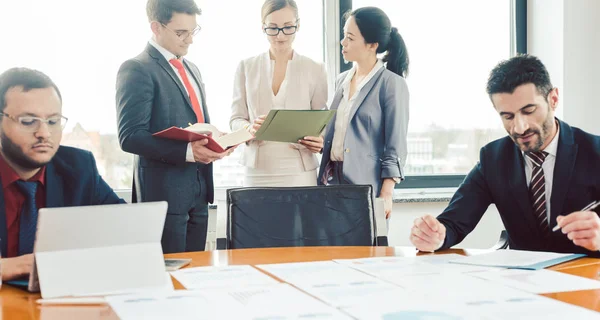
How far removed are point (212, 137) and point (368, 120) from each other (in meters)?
0.82

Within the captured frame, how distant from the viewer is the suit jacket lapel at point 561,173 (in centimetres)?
209

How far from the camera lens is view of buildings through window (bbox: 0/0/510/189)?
153 inches

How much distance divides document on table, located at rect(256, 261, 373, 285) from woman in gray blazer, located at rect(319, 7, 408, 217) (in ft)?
4.42

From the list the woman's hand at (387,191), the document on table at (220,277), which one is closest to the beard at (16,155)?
the document on table at (220,277)

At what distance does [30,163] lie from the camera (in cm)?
190

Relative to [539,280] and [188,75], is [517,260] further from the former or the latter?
[188,75]

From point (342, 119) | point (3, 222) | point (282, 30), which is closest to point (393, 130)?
point (342, 119)

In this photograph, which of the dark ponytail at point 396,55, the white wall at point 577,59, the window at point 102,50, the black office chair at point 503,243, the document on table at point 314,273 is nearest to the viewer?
the document on table at point 314,273

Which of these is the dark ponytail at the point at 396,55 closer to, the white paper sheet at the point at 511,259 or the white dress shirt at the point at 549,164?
the white dress shirt at the point at 549,164

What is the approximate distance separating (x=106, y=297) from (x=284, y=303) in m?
0.38

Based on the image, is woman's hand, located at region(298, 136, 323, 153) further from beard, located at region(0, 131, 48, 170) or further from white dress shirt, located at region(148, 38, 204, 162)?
beard, located at region(0, 131, 48, 170)

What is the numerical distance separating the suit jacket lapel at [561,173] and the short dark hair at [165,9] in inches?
63.0

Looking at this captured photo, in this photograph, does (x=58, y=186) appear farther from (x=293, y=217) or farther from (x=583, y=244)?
(x=583, y=244)

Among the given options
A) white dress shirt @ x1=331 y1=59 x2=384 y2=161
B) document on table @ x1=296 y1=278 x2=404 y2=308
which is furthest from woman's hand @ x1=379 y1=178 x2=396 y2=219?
document on table @ x1=296 y1=278 x2=404 y2=308
